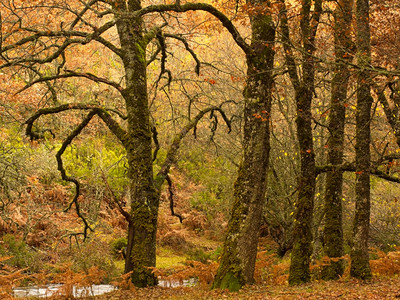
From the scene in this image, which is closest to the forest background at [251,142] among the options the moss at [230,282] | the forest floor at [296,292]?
the moss at [230,282]

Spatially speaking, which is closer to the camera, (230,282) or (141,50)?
(230,282)

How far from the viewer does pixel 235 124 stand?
15648 mm

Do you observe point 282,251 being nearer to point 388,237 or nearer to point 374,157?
point 388,237

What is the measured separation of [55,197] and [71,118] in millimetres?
5334

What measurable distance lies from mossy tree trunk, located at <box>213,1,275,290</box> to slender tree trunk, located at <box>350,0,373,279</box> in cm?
165

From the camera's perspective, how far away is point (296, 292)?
22.6ft

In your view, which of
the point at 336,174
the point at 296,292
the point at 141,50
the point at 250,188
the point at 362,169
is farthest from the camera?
the point at 336,174

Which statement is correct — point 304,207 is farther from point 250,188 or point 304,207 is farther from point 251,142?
point 251,142

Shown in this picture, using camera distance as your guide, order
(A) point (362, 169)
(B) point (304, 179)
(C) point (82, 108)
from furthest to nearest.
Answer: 1. (B) point (304, 179)
2. (C) point (82, 108)
3. (A) point (362, 169)

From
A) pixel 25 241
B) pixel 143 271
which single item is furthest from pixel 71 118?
pixel 143 271

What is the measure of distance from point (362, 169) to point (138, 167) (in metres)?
4.11

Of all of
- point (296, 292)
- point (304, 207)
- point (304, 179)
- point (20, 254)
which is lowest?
point (20, 254)

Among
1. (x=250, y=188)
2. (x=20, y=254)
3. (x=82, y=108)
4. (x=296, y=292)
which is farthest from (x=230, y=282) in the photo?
(x=20, y=254)

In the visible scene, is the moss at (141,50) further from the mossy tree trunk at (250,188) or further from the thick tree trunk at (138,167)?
the mossy tree trunk at (250,188)
